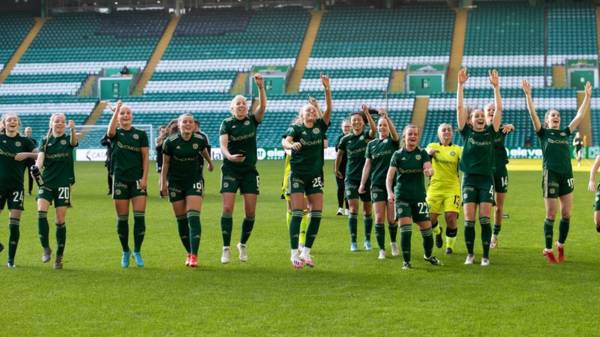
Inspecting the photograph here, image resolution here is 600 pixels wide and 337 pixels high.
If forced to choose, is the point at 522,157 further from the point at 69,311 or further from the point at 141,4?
the point at 69,311

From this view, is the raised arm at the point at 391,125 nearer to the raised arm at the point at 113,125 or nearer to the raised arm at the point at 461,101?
the raised arm at the point at 461,101

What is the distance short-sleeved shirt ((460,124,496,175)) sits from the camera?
11516 millimetres

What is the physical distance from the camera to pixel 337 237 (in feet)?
49.4

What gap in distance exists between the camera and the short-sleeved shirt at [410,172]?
37.2 ft

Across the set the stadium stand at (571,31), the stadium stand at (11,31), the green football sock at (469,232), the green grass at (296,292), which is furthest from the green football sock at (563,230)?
the stadium stand at (11,31)

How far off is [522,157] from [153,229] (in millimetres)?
32058

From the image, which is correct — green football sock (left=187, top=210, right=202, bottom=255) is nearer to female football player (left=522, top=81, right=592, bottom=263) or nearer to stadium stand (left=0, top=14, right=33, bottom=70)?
female football player (left=522, top=81, right=592, bottom=263)

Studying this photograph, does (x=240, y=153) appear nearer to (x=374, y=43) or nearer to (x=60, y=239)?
(x=60, y=239)

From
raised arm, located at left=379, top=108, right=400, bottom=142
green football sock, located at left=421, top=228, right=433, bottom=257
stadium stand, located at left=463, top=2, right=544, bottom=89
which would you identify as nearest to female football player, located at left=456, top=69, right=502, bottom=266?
green football sock, located at left=421, top=228, right=433, bottom=257

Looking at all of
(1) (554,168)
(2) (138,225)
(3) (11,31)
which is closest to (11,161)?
(2) (138,225)

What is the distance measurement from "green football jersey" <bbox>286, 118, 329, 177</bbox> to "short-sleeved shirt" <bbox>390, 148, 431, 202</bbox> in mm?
998

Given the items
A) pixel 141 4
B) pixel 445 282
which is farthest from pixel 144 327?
pixel 141 4

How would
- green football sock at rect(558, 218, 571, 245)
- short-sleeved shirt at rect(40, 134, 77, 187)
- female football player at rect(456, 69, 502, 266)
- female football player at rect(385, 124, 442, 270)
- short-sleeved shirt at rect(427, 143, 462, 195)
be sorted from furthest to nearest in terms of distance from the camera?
1. short-sleeved shirt at rect(427, 143, 462, 195)
2. green football sock at rect(558, 218, 571, 245)
3. short-sleeved shirt at rect(40, 134, 77, 187)
4. female football player at rect(456, 69, 502, 266)
5. female football player at rect(385, 124, 442, 270)

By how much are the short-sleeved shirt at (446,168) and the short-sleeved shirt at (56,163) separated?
4.89 metres
